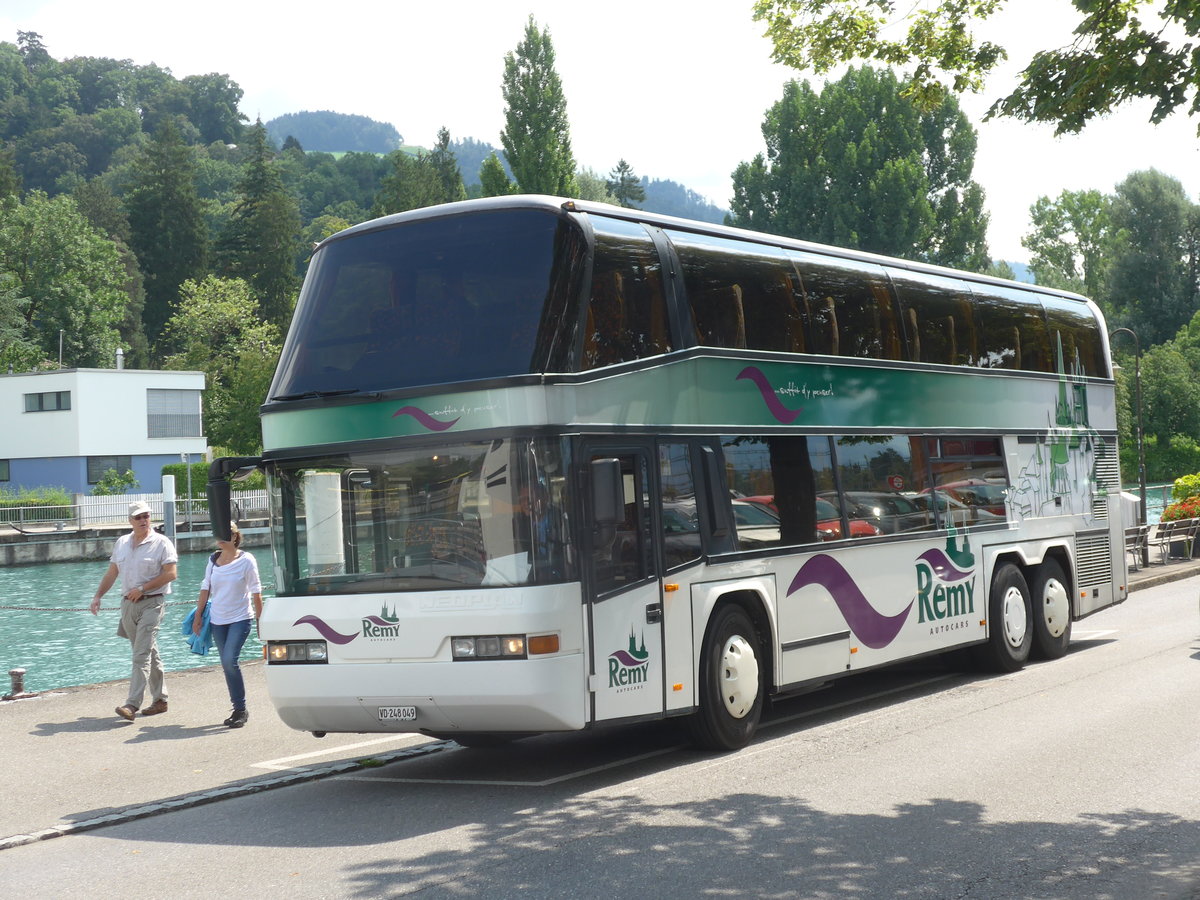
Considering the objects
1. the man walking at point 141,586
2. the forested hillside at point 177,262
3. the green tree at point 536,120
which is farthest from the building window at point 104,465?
the man walking at point 141,586

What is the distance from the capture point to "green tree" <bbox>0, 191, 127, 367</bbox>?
96.7 metres

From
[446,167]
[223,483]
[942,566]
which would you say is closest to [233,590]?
[223,483]

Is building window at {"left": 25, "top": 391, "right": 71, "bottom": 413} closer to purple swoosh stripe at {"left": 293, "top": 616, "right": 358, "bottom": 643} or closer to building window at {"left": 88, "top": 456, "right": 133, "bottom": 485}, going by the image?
building window at {"left": 88, "top": 456, "right": 133, "bottom": 485}

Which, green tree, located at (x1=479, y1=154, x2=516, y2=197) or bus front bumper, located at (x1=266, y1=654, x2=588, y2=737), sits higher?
green tree, located at (x1=479, y1=154, x2=516, y2=197)

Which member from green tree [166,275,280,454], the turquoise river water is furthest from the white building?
the turquoise river water

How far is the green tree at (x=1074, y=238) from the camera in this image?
10562 cm

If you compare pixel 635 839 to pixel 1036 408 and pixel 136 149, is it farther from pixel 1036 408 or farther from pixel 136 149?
pixel 136 149

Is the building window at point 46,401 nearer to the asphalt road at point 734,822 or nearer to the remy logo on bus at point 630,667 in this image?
the asphalt road at point 734,822

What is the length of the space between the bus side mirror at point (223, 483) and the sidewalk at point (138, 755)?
186 centimetres

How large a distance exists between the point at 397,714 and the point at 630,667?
1627 mm

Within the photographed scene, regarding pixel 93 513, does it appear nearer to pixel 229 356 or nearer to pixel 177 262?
pixel 229 356

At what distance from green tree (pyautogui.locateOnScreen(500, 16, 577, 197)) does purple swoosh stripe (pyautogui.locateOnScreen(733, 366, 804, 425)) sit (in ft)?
207

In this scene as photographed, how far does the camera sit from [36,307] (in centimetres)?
9744

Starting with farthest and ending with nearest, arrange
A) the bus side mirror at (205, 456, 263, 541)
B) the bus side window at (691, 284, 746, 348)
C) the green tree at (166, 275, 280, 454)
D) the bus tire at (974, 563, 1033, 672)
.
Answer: the green tree at (166, 275, 280, 454), the bus tire at (974, 563, 1033, 672), the bus side window at (691, 284, 746, 348), the bus side mirror at (205, 456, 263, 541)
